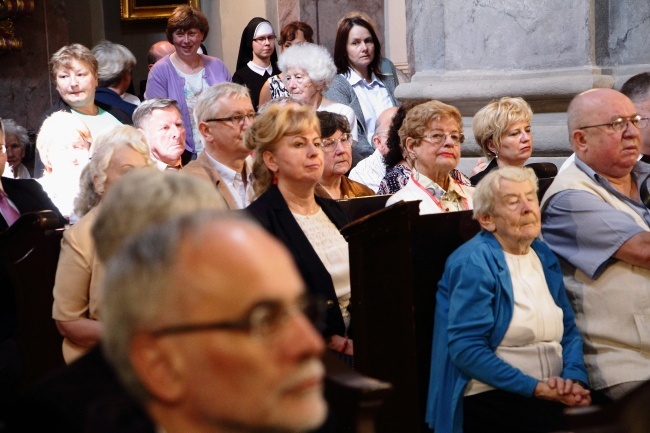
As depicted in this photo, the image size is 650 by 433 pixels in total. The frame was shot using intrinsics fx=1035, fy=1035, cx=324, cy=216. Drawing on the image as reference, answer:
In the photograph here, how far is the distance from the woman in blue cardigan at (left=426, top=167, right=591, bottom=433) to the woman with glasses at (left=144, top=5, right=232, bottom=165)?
10.7 feet

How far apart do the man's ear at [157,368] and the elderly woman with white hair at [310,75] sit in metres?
4.81

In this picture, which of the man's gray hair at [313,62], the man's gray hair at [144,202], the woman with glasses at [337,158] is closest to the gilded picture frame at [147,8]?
the man's gray hair at [313,62]

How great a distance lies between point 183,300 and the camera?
1.29 meters

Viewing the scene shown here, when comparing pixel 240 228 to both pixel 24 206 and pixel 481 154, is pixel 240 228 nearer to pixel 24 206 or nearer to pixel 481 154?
pixel 24 206

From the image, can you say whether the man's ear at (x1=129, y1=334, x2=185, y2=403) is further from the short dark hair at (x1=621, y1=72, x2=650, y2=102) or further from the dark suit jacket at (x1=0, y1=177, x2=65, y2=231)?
the short dark hair at (x1=621, y1=72, x2=650, y2=102)

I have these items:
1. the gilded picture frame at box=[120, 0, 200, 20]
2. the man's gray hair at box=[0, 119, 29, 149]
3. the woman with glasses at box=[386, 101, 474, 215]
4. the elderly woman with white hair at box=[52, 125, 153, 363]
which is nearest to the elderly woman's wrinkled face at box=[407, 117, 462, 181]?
the woman with glasses at box=[386, 101, 474, 215]

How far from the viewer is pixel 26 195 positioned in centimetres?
426

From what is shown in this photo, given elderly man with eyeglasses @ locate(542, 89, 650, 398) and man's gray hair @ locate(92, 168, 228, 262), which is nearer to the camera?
man's gray hair @ locate(92, 168, 228, 262)

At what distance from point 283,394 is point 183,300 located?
170 millimetres

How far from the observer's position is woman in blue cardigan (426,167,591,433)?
351 cm

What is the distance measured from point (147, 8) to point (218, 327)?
9614mm

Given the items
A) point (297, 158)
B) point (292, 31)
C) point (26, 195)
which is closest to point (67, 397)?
point (297, 158)

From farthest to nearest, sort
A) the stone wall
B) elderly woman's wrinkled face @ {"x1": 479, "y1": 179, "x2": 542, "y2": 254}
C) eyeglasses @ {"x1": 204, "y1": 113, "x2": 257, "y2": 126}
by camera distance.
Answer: the stone wall
eyeglasses @ {"x1": 204, "y1": 113, "x2": 257, "y2": 126}
elderly woman's wrinkled face @ {"x1": 479, "y1": 179, "x2": 542, "y2": 254}

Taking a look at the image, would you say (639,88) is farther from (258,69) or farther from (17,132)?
(17,132)
